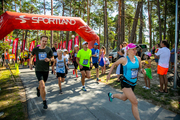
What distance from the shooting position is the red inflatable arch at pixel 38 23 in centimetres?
744

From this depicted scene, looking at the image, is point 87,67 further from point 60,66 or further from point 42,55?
point 42,55

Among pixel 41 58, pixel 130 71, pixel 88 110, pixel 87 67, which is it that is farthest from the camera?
pixel 87 67

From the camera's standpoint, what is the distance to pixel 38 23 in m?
8.37

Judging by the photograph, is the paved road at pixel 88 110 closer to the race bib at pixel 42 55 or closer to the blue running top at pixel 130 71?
the blue running top at pixel 130 71

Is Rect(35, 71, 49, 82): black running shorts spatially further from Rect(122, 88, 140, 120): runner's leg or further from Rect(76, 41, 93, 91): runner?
Rect(122, 88, 140, 120): runner's leg

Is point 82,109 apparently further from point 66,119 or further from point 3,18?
point 3,18

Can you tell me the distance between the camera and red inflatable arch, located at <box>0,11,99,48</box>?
24.4 feet

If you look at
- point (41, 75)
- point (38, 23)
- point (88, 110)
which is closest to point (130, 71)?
point (88, 110)

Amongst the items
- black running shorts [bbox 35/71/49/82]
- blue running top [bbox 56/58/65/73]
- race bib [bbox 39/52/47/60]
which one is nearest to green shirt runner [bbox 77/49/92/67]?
blue running top [bbox 56/58/65/73]

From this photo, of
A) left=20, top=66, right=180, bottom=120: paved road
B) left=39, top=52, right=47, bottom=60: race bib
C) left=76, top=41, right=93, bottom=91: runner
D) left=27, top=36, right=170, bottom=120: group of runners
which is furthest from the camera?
left=76, top=41, right=93, bottom=91: runner

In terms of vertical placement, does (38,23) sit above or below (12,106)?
above

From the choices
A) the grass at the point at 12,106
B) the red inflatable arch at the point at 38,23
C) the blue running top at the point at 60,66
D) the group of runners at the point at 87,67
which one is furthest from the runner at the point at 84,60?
the red inflatable arch at the point at 38,23

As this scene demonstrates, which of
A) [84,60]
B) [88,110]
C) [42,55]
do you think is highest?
[42,55]

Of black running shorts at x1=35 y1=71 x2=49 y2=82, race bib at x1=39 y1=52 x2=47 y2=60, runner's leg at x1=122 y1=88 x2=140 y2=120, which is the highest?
race bib at x1=39 y1=52 x2=47 y2=60
